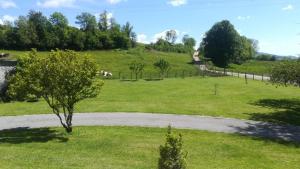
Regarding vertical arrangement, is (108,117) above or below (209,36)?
below

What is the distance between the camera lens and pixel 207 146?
23.9 metres

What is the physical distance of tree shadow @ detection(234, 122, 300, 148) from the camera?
87.9 ft

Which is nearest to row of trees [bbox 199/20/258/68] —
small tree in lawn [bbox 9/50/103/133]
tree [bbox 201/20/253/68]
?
tree [bbox 201/20/253/68]

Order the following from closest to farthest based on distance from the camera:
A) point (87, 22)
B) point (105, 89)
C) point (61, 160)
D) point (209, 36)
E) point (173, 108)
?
point (61, 160), point (173, 108), point (105, 89), point (209, 36), point (87, 22)

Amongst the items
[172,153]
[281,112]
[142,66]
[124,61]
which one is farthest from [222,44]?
[172,153]

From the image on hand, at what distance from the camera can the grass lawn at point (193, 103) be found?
36219mm

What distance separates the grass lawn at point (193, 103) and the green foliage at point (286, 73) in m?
2.44

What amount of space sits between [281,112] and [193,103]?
336 inches

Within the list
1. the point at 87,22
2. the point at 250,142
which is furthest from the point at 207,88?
the point at 87,22

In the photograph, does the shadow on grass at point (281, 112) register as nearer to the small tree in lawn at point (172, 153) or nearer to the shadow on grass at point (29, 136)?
the shadow on grass at point (29, 136)

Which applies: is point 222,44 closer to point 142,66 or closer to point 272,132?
point 142,66

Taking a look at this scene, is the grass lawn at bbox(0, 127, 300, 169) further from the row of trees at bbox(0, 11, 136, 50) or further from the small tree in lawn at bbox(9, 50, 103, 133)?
the row of trees at bbox(0, 11, 136, 50)

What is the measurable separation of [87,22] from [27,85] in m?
132

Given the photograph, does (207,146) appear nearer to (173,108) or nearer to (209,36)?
(173,108)
